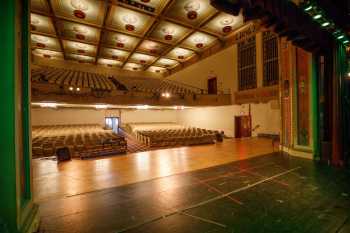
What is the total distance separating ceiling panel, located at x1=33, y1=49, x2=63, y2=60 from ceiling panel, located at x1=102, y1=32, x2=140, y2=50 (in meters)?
4.43

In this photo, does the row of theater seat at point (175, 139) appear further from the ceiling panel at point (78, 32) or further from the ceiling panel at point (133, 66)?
the ceiling panel at point (133, 66)

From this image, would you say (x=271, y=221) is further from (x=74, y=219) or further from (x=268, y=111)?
(x=268, y=111)

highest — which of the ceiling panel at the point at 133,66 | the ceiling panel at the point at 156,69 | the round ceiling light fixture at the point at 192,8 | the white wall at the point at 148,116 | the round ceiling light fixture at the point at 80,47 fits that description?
the round ceiling light fixture at the point at 192,8

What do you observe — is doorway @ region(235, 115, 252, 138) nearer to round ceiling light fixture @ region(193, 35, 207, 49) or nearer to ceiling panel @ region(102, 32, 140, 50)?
round ceiling light fixture @ region(193, 35, 207, 49)

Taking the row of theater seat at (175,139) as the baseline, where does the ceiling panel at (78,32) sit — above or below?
above

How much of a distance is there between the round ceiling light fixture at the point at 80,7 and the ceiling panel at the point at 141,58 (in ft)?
16.6

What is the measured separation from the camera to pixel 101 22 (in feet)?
28.4

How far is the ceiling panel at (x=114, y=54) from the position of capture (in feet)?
39.8

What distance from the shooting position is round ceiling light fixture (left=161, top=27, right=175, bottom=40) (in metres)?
9.43

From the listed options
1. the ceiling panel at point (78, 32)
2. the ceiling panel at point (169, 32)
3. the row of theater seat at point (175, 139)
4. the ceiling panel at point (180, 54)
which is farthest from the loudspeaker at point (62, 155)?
the ceiling panel at point (180, 54)

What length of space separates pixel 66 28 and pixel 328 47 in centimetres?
1090

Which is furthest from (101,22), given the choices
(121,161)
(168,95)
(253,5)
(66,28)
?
(253,5)

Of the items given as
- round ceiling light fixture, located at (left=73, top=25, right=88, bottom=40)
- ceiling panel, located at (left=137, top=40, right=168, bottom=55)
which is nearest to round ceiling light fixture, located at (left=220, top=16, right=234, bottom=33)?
ceiling panel, located at (left=137, top=40, right=168, bottom=55)

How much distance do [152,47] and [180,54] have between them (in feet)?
7.99
